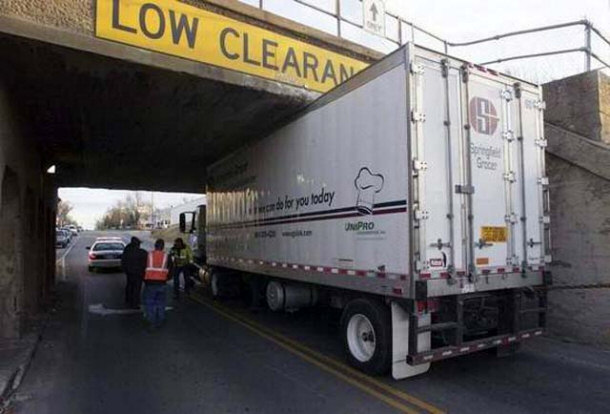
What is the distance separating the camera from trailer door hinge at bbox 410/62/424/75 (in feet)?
20.7

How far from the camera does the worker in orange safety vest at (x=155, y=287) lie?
10.3 meters

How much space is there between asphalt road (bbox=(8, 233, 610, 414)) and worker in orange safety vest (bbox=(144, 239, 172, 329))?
28 cm

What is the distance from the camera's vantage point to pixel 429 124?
6430mm

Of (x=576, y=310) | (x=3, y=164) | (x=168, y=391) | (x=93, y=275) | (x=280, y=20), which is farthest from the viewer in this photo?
(x=93, y=275)

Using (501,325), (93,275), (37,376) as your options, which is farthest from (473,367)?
(93,275)

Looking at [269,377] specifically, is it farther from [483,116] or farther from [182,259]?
[182,259]

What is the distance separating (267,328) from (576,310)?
5.15 m

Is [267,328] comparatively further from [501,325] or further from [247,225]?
[501,325]

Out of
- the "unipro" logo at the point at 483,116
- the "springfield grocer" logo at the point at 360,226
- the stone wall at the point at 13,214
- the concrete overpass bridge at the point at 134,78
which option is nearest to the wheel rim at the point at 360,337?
the "springfield grocer" logo at the point at 360,226

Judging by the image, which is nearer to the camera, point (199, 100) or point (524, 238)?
point (524, 238)

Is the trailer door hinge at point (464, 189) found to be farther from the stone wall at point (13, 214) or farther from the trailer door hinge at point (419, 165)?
the stone wall at point (13, 214)

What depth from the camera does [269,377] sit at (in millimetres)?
6883

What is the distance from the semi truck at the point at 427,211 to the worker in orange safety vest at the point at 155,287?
322 cm

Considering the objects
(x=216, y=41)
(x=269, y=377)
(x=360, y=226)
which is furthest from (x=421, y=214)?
(x=216, y=41)
